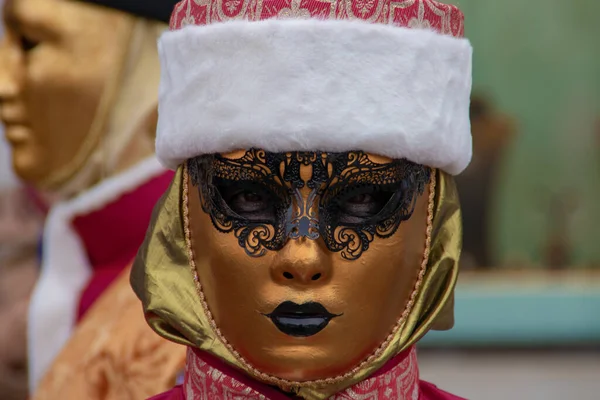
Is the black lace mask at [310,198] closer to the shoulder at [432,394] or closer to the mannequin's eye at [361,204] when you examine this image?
the mannequin's eye at [361,204]

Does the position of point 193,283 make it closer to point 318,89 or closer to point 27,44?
point 318,89

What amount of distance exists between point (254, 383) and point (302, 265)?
0.29m

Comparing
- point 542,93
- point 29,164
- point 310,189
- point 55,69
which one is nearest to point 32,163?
point 29,164

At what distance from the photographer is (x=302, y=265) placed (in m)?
1.79

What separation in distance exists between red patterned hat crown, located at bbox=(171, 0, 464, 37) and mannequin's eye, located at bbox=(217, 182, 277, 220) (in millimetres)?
303

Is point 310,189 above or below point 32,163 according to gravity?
above

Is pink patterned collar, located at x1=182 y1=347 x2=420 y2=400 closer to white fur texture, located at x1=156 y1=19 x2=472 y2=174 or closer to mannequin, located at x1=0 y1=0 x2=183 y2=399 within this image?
white fur texture, located at x1=156 y1=19 x2=472 y2=174

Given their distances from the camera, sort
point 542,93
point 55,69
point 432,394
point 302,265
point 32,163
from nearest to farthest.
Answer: point 302,265
point 432,394
point 55,69
point 32,163
point 542,93

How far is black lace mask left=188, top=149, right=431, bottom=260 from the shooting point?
186cm

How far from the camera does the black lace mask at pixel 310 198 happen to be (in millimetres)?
1857

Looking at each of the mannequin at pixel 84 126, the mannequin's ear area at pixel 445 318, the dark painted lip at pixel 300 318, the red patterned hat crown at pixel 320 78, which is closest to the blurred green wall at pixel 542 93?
the mannequin at pixel 84 126

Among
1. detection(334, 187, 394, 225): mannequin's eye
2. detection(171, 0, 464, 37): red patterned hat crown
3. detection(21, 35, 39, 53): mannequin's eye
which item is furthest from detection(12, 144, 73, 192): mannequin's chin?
detection(334, 187, 394, 225): mannequin's eye

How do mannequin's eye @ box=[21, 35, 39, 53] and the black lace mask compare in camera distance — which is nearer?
the black lace mask

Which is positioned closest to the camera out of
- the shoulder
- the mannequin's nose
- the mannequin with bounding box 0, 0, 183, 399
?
the mannequin's nose
